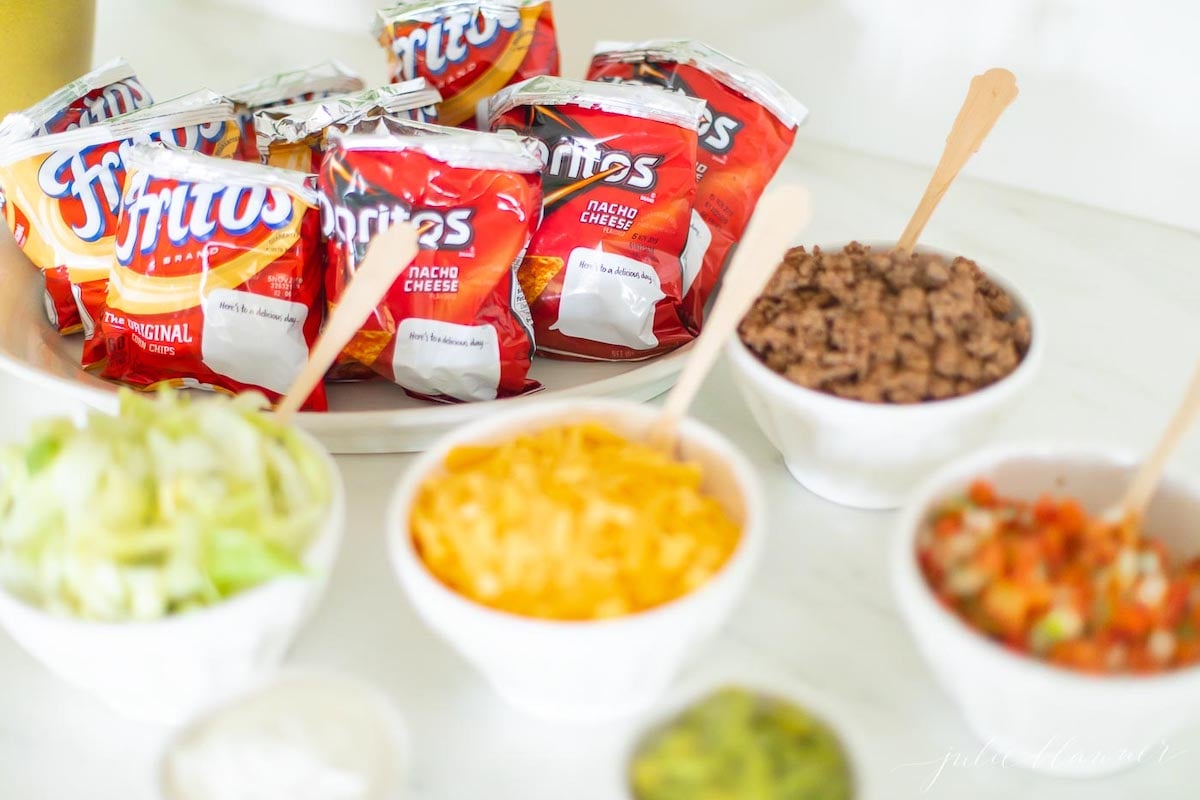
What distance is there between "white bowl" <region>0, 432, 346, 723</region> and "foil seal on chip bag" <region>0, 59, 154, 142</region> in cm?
68

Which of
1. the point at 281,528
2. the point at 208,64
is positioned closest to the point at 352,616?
the point at 281,528

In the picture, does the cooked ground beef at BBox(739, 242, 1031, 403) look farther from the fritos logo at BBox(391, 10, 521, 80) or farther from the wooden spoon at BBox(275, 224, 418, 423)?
the fritos logo at BBox(391, 10, 521, 80)

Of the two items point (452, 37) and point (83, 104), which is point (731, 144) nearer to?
point (452, 37)

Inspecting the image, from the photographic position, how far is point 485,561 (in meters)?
0.70

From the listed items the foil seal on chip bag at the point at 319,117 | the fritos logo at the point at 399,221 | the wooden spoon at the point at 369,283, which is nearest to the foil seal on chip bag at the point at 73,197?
the foil seal on chip bag at the point at 319,117

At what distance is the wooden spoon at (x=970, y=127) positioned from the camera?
974 mm

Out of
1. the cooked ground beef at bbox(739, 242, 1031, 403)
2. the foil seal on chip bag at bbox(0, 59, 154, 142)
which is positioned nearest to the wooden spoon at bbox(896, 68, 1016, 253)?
the cooked ground beef at bbox(739, 242, 1031, 403)

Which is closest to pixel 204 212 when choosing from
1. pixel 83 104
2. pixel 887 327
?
pixel 83 104

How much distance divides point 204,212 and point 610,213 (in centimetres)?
42

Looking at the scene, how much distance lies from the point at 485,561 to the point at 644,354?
1.59 feet

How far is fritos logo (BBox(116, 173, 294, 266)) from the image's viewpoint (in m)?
1.04

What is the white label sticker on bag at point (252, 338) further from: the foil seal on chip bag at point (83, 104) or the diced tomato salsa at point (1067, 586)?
the diced tomato salsa at point (1067, 586)

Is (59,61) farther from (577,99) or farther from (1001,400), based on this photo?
(1001,400)

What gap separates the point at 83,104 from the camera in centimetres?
123
